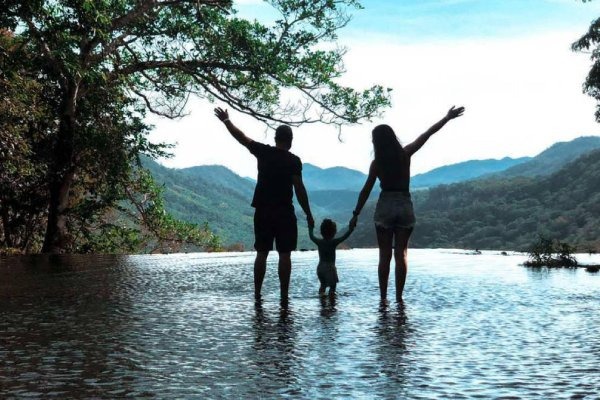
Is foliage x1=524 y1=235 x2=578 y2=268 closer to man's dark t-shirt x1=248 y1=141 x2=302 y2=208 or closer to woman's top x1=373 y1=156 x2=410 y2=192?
woman's top x1=373 y1=156 x2=410 y2=192

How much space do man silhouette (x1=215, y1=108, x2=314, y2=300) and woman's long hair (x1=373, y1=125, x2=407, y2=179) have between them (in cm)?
91

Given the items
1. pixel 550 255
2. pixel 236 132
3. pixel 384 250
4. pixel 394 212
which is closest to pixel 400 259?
pixel 384 250

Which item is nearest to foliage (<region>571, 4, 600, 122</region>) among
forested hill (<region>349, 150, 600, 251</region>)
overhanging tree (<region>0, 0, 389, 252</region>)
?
overhanging tree (<region>0, 0, 389, 252</region>)

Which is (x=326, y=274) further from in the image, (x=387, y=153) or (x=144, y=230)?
(x=144, y=230)

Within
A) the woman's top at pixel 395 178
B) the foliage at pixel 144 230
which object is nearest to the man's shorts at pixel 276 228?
the woman's top at pixel 395 178

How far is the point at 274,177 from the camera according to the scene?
8406 mm

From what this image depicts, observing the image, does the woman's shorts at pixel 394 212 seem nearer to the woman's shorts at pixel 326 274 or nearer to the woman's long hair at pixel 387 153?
the woman's long hair at pixel 387 153

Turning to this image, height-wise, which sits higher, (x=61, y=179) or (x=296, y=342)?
(x=61, y=179)

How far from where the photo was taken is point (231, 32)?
2258 cm

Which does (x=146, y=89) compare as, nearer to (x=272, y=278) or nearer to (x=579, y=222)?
(x=272, y=278)

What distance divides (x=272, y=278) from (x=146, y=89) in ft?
50.6

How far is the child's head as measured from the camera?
948cm

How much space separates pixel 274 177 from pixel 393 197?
133 cm

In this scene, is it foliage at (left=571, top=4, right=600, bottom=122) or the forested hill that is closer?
foliage at (left=571, top=4, right=600, bottom=122)
